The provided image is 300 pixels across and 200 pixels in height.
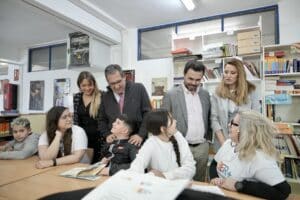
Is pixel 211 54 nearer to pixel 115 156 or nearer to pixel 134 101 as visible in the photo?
pixel 134 101

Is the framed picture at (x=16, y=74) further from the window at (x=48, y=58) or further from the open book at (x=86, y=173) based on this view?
the open book at (x=86, y=173)

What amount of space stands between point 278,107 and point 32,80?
5.30 metres

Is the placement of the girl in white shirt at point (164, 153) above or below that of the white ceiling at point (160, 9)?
below

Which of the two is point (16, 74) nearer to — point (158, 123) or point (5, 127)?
point (5, 127)

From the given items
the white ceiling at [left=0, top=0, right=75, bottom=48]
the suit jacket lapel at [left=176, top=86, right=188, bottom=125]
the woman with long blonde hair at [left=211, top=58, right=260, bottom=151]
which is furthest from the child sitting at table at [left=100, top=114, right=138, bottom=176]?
the white ceiling at [left=0, top=0, right=75, bottom=48]

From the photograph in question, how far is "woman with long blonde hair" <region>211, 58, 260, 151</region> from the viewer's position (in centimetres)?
186

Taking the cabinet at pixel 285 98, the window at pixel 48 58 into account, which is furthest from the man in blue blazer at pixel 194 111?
the window at pixel 48 58

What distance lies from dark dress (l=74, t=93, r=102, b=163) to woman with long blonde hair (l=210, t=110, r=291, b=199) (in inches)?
50.2

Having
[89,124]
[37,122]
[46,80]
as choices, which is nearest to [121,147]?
[89,124]

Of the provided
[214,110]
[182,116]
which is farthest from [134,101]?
[214,110]

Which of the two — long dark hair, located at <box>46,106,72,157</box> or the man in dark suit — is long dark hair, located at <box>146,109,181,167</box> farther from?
long dark hair, located at <box>46,106,72,157</box>

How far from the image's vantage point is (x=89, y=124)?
2.30 m

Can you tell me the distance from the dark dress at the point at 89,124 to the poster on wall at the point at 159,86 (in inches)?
79.7

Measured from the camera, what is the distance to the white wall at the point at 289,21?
130 inches
